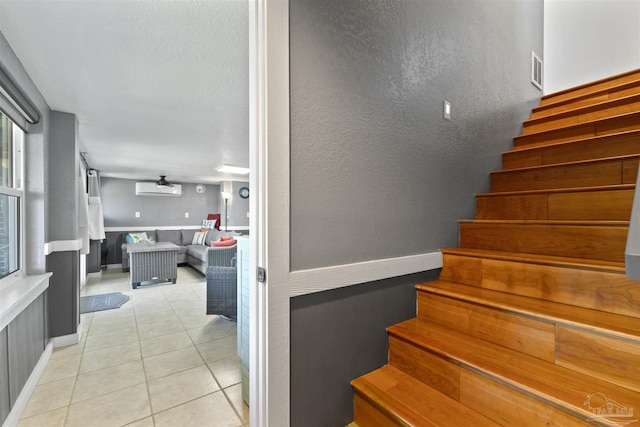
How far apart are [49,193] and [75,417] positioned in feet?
6.21

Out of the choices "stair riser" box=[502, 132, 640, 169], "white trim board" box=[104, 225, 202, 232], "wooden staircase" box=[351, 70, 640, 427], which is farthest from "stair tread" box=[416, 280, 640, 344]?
"white trim board" box=[104, 225, 202, 232]

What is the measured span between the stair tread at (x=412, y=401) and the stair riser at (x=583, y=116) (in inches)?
96.4

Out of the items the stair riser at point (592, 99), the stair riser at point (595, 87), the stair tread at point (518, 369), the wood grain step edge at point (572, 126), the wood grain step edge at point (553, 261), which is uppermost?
the stair riser at point (595, 87)

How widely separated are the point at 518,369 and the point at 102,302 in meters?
4.75

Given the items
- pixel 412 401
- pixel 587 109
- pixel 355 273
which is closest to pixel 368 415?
pixel 412 401

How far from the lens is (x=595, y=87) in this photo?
8.58 ft

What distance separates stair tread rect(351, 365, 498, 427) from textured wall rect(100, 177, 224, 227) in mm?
7530

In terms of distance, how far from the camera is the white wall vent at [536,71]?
280cm

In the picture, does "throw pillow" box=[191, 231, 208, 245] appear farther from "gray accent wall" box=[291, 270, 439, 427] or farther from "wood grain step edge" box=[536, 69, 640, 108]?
"wood grain step edge" box=[536, 69, 640, 108]

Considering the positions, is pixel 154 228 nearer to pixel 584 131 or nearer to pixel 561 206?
pixel 561 206

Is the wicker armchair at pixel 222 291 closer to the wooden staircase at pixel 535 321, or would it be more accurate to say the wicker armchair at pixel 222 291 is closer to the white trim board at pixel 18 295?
the white trim board at pixel 18 295

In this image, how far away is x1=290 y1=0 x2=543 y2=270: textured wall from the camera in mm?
1120

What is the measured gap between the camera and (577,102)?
251cm

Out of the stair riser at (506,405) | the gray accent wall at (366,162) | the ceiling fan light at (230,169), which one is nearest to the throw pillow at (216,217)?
the ceiling fan light at (230,169)
